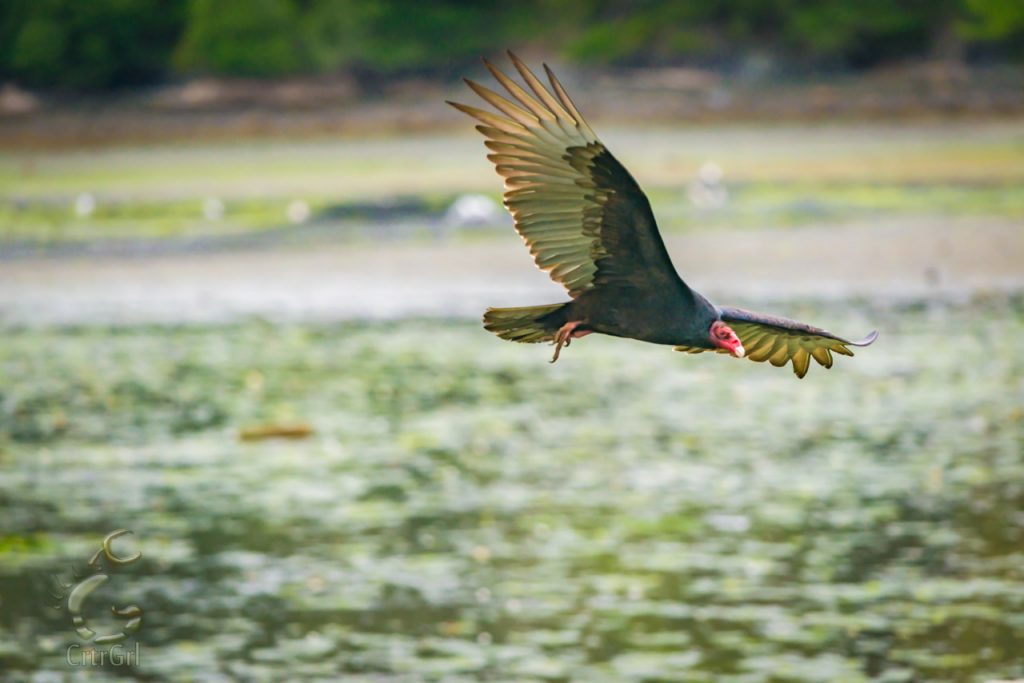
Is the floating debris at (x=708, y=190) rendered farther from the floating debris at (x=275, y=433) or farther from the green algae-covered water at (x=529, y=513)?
the floating debris at (x=275, y=433)

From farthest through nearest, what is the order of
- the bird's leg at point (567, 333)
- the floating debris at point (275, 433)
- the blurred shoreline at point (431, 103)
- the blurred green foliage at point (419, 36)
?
the blurred green foliage at point (419, 36) → the blurred shoreline at point (431, 103) → the floating debris at point (275, 433) → the bird's leg at point (567, 333)

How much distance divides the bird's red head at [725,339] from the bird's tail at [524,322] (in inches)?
13.5

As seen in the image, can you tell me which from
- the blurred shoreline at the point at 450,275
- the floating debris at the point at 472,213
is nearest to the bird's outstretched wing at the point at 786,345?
the blurred shoreline at the point at 450,275

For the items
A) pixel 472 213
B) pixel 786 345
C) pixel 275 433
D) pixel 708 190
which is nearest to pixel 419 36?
pixel 708 190

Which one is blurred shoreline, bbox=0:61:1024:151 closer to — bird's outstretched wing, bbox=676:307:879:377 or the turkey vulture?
bird's outstretched wing, bbox=676:307:879:377

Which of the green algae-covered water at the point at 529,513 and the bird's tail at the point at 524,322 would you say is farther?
the green algae-covered water at the point at 529,513

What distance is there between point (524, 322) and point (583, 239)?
9.1 inches

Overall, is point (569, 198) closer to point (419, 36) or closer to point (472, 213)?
point (472, 213)

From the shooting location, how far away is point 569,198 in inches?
169

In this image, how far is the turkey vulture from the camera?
418 cm

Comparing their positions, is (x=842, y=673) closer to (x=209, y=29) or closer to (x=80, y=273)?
(x=80, y=273)

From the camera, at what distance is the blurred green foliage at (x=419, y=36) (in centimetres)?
3281

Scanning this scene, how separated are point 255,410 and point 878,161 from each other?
1562cm

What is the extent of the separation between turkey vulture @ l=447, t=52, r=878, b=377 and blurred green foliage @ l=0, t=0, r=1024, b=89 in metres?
28.8
